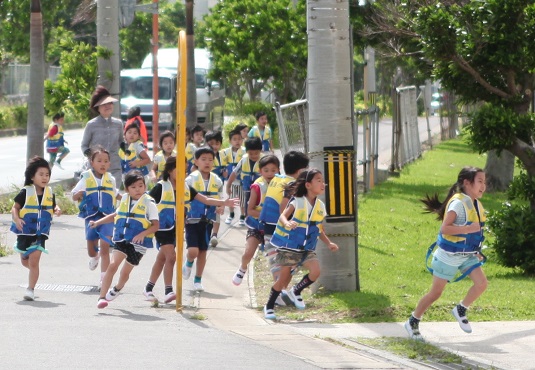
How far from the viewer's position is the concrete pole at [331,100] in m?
11.0

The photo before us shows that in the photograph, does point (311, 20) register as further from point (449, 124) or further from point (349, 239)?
point (449, 124)

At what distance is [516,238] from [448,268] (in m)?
3.42

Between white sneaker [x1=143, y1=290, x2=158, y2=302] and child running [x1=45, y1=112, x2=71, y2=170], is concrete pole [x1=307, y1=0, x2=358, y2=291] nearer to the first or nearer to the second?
white sneaker [x1=143, y1=290, x2=158, y2=302]

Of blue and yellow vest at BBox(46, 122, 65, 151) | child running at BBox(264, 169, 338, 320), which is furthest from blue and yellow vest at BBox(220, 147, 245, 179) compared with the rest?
blue and yellow vest at BBox(46, 122, 65, 151)

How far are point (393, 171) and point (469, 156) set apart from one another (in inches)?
350

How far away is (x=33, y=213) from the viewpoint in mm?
10922

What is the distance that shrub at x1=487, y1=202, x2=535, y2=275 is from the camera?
40.1 ft

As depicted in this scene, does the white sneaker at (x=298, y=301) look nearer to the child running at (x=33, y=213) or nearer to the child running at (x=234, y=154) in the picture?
the child running at (x=33, y=213)

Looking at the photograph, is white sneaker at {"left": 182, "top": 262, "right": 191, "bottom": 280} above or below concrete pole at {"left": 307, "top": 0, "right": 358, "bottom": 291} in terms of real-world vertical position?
below

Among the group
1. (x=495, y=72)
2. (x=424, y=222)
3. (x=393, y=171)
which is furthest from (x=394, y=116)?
(x=495, y=72)

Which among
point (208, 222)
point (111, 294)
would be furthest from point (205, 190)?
point (111, 294)

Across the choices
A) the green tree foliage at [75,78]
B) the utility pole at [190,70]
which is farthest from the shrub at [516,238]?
the utility pole at [190,70]

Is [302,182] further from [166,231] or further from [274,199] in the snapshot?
[166,231]

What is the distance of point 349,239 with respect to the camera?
36.8ft
